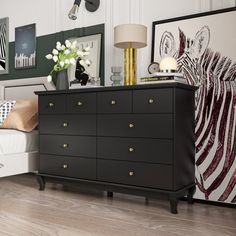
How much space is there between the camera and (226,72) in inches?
106

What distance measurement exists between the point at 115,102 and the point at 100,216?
2.87 feet

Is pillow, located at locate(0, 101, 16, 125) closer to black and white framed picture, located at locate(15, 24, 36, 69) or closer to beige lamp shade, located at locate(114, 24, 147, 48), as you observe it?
black and white framed picture, located at locate(15, 24, 36, 69)

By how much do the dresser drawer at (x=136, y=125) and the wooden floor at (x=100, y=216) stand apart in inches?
22.8

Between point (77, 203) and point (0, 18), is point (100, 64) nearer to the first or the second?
point (77, 203)

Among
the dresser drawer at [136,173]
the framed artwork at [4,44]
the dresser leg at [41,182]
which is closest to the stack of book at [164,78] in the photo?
the dresser drawer at [136,173]

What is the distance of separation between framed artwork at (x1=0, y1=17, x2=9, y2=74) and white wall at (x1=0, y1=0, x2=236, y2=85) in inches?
3.2

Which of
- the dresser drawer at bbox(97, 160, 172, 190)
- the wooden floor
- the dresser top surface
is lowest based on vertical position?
the wooden floor

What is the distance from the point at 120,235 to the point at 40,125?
149 cm

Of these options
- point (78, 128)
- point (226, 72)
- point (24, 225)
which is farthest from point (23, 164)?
point (226, 72)

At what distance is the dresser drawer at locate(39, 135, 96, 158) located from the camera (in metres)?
2.82

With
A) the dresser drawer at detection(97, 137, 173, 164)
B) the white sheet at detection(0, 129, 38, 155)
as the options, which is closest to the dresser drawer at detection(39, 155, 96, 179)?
the dresser drawer at detection(97, 137, 173, 164)

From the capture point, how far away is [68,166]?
294 cm

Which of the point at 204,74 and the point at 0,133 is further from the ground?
the point at 204,74

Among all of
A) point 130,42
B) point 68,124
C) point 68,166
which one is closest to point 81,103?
point 68,124
